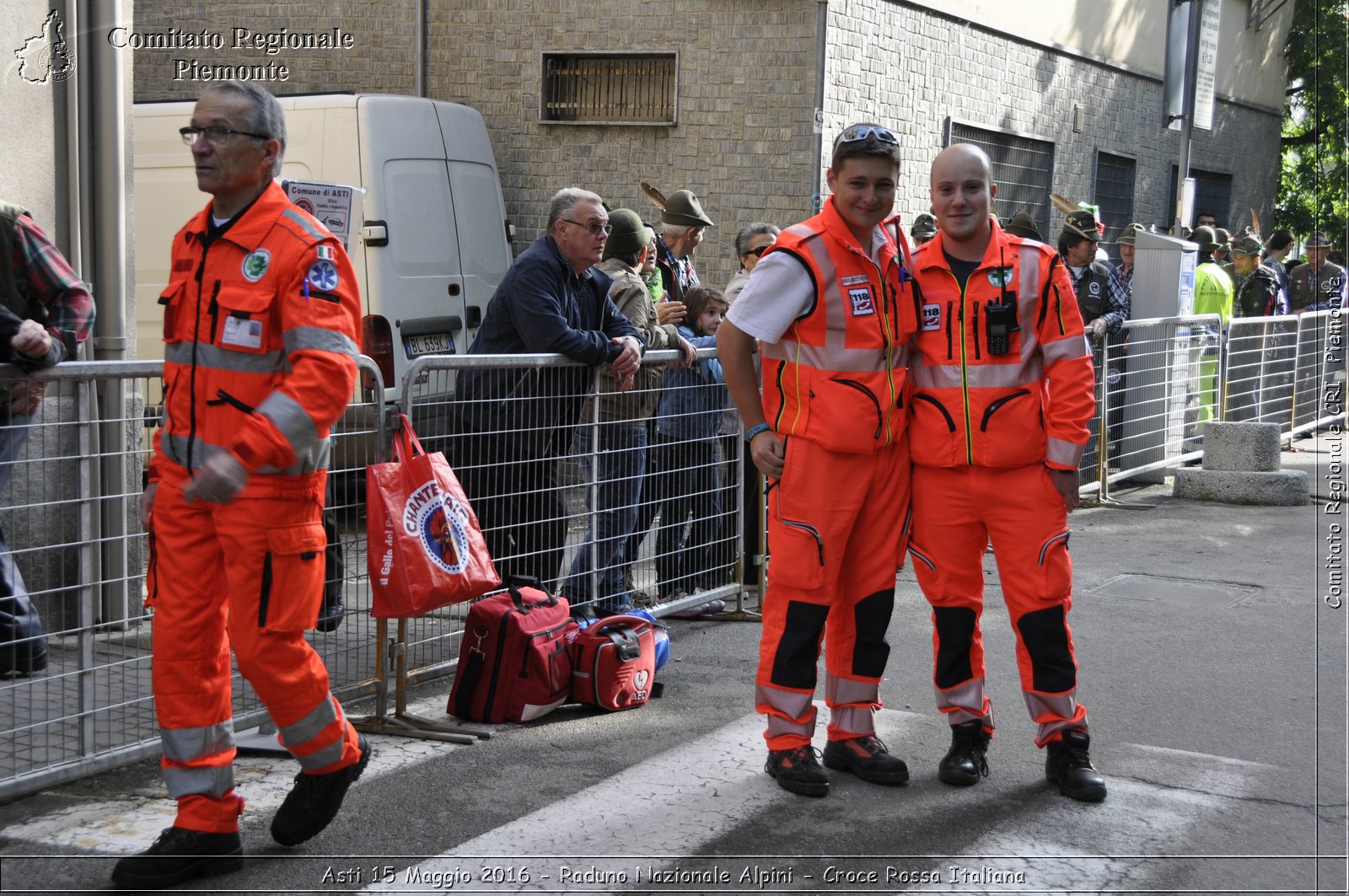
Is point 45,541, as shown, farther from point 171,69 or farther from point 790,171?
point 171,69

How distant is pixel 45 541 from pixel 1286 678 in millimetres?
4982

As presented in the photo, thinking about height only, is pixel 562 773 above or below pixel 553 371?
below

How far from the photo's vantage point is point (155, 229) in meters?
10.6

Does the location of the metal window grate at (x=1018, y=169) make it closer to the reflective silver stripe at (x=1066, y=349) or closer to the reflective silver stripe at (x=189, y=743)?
the reflective silver stripe at (x=1066, y=349)

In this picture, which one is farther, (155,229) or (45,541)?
(155,229)

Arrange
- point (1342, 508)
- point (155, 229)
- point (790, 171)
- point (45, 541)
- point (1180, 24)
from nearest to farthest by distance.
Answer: point (45, 541), point (155, 229), point (1342, 508), point (790, 171), point (1180, 24)

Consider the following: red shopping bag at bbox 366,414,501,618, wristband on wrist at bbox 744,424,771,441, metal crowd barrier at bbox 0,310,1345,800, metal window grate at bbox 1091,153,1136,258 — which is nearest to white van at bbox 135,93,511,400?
metal crowd barrier at bbox 0,310,1345,800

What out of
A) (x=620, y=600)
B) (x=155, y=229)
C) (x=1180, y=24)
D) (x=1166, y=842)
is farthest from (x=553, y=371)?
(x=1180, y=24)

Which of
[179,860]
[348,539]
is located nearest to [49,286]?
[348,539]

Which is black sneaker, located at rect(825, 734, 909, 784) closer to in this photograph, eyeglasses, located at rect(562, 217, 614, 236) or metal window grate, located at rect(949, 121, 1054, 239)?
eyeglasses, located at rect(562, 217, 614, 236)

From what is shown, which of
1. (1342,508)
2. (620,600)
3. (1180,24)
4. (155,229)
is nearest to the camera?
(620,600)

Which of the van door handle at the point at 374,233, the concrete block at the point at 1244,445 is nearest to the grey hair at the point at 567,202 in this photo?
the van door handle at the point at 374,233

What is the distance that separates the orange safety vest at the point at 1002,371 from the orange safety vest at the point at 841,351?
12 cm

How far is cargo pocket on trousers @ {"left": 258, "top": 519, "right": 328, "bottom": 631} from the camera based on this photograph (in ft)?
12.7
